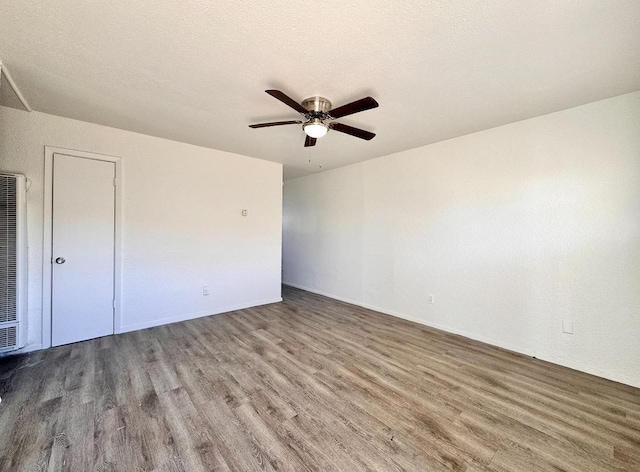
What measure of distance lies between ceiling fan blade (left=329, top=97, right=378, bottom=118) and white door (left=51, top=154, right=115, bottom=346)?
2964mm

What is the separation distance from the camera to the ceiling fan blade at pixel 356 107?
6.52 ft

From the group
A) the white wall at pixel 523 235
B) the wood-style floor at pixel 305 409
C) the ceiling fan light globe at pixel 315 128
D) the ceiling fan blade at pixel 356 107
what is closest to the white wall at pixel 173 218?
the wood-style floor at pixel 305 409

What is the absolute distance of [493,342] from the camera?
3109mm

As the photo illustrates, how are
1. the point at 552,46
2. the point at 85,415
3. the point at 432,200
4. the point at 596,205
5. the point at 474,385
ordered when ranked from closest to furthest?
the point at 552,46, the point at 85,415, the point at 474,385, the point at 596,205, the point at 432,200

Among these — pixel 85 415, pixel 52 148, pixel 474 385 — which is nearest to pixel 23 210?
pixel 52 148

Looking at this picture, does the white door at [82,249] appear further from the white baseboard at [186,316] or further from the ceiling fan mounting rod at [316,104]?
the ceiling fan mounting rod at [316,104]

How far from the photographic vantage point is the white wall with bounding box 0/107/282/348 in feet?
9.29

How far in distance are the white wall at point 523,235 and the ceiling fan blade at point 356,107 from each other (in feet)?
6.51

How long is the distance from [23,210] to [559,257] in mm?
5538

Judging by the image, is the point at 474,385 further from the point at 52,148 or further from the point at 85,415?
the point at 52,148

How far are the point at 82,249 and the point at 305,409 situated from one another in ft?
10.4

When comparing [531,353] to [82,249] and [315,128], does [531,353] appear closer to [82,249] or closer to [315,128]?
[315,128]

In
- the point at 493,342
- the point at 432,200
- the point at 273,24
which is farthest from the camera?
the point at 432,200

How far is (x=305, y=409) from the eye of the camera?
6.38 feet
